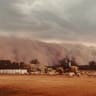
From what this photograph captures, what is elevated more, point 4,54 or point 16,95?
point 4,54

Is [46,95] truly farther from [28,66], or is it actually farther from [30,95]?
[28,66]

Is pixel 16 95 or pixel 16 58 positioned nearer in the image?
pixel 16 95

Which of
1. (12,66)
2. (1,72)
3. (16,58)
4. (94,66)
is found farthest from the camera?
(16,58)

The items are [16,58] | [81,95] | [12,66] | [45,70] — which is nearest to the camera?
[81,95]

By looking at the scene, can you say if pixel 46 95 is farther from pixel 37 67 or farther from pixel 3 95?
pixel 37 67

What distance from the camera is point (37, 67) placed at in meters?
96.3

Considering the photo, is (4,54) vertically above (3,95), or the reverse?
(4,54)

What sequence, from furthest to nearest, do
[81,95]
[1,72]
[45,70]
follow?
1. [45,70]
2. [1,72]
3. [81,95]

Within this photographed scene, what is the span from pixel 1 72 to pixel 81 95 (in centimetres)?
6187

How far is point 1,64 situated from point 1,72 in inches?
871

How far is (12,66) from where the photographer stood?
339 ft

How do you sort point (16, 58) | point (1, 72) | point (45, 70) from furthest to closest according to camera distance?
1. point (16, 58)
2. point (45, 70)
3. point (1, 72)

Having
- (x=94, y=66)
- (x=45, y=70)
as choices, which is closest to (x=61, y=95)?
(x=45, y=70)

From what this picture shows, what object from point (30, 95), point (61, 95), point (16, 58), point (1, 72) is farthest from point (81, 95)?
point (16, 58)
